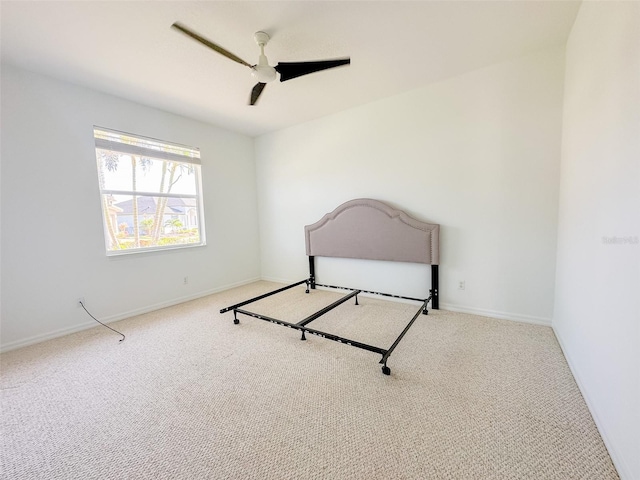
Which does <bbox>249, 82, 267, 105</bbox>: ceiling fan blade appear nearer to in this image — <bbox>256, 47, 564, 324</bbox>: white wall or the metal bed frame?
<bbox>256, 47, 564, 324</bbox>: white wall

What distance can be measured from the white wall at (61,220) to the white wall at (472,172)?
246 centimetres

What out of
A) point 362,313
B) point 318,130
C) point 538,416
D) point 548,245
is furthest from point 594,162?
point 318,130

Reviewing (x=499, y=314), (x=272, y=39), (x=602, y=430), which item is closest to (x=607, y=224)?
(x=602, y=430)

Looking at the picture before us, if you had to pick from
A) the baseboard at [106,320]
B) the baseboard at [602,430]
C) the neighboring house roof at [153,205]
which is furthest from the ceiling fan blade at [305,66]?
the baseboard at [106,320]

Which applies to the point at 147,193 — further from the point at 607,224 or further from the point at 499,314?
the point at 499,314

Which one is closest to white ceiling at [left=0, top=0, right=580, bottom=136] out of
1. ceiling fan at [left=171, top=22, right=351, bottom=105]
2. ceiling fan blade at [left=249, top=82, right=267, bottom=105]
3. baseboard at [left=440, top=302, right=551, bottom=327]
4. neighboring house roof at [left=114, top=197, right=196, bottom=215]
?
ceiling fan at [left=171, top=22, right=351, bottom=105]

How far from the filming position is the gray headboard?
3047 millimetres

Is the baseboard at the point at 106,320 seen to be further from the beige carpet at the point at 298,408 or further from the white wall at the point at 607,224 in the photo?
the white wall at the point at 607,224

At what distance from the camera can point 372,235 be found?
3.37 meters

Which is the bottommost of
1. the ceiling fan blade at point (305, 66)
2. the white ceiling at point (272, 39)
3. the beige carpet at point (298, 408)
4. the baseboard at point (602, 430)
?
the beige carpet at point (298, 408)

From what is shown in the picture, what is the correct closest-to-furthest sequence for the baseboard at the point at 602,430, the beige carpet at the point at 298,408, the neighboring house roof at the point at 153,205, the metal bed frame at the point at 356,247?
1. the baseboard at the point at 602,430
2. the beige carpet at the point at 298,408
3. the metal bed frame at the point at 356,247
4. the neighboring house roof at the point at 153,205

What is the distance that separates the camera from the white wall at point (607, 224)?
1103mm

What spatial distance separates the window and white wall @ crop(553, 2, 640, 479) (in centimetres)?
427

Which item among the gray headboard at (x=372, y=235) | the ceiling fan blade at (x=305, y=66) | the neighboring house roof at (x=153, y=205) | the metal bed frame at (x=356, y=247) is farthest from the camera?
the neighboring house roof at (x=153, y=205)
